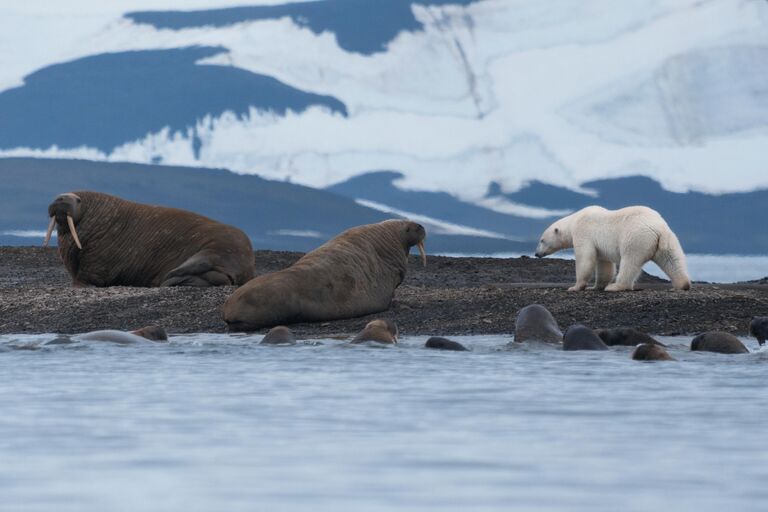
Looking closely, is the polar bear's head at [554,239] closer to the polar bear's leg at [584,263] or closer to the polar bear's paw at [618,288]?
the polar bear's leg at [584,263]

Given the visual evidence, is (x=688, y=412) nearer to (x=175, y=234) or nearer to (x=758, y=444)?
(x=758, y=444)

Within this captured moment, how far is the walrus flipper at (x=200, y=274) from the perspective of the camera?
56.0ft

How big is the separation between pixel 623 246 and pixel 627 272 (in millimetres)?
384

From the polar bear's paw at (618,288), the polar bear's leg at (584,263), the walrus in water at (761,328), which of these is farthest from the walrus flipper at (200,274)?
the walrus in water at (761,328)

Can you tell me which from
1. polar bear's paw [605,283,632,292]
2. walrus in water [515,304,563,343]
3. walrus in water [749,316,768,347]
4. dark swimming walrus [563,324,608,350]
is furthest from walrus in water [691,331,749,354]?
polar bear's paw [605,283,632,292]

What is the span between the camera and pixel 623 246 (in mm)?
15414

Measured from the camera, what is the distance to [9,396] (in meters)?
8.60

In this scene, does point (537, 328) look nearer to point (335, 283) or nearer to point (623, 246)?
point (335, 283)

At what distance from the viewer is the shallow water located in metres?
4.88

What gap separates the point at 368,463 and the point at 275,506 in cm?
113

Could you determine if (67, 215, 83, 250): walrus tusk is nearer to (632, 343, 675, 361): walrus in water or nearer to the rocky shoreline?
the rocky shoreline

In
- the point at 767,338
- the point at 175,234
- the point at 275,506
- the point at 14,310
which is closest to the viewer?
the point at 275,506

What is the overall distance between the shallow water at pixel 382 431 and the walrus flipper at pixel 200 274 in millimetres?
5403

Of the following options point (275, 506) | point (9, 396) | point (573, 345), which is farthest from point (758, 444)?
point (573, 345)
